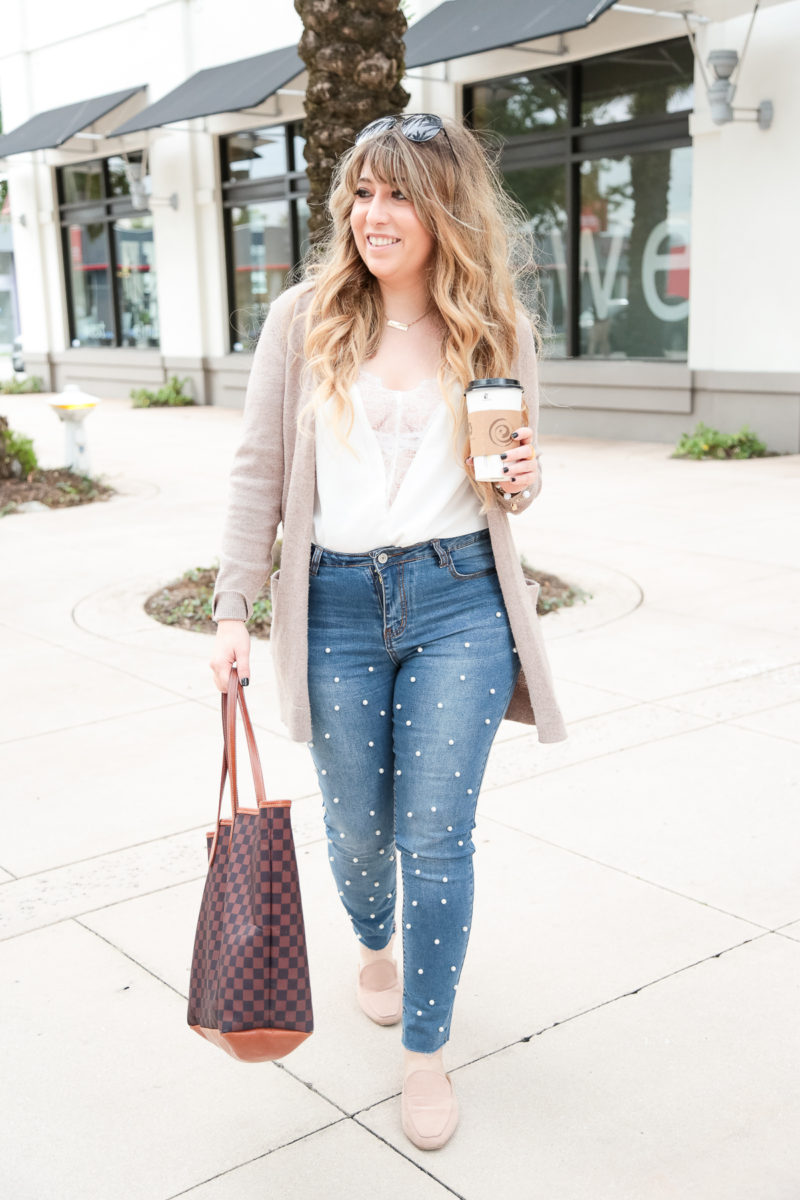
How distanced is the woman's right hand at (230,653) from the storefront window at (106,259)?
64.5ft

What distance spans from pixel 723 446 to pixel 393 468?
10.4 m

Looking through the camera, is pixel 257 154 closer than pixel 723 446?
No

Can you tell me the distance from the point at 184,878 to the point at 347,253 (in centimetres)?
192

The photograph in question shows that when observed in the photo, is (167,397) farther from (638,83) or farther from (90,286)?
(638,83)

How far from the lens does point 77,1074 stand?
9.15ft

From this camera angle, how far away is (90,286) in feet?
75.7

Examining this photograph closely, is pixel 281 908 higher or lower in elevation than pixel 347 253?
lower

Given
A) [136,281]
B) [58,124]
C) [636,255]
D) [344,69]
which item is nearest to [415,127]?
[344,69]

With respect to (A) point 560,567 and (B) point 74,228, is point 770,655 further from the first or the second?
(B) point 74,228

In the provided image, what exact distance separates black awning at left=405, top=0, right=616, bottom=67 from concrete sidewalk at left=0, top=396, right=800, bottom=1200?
751 centimetres

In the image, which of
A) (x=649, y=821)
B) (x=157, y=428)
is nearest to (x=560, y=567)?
(x=649, y=821)

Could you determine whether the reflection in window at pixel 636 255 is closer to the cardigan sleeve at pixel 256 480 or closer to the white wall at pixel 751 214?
the white wall at pixel 751 214

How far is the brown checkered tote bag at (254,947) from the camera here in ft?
7.45

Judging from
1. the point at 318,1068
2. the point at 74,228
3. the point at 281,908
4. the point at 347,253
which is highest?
the point at 74,228
